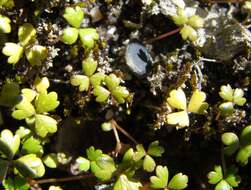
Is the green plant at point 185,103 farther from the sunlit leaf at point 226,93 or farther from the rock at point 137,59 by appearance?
the rock at point 137,59

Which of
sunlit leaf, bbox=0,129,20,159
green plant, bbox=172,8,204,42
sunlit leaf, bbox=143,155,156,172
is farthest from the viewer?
green plant, bbox=172,8,204,42

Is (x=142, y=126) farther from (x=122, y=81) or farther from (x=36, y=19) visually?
(x=36, y=19)

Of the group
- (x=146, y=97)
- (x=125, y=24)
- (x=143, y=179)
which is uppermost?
(x=125, y=24)

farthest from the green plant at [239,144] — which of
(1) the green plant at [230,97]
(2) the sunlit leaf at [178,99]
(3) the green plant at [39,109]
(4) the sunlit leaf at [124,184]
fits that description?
(3) the green plant at [39,109]

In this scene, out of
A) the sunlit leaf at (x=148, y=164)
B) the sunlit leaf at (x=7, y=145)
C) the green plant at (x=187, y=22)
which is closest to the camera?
the sunlit leaf at (x=7, y=145)

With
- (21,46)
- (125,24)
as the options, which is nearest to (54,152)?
(21,46)

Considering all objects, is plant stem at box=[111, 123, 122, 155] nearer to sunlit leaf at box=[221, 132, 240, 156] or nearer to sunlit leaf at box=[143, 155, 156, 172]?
sunlit leaf at box=[143, 155, 156, 172]

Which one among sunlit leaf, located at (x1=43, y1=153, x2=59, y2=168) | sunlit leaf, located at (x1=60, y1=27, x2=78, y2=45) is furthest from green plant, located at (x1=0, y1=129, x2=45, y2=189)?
sunlit leaf, located at (x1=60, y1=27, x2=78, y2=45)
